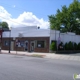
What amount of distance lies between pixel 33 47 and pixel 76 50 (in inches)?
333

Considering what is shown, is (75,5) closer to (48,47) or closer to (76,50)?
(76,50)

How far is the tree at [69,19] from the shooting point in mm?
53656

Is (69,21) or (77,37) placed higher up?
(69,21)

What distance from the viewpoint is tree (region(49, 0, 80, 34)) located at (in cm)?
5366

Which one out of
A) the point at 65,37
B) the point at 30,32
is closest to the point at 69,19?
the point at 65,37

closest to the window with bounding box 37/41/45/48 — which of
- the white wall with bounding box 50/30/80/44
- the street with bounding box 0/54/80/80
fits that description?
the white wall with bounding box 50/30/80/44

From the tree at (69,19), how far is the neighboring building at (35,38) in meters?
13.7

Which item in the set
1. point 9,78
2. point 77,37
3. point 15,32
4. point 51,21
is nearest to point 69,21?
point 51,21

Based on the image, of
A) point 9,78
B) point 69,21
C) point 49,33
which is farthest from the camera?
point 69,21

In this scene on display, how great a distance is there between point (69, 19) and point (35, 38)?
19823 millimetres

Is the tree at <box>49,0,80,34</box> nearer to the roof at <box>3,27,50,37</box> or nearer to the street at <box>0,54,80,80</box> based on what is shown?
the roof at <box>3,27,50,37</box>

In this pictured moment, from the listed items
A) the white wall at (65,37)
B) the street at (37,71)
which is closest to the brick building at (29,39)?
the white wall at (65,37)

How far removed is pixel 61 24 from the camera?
54969 millimetres

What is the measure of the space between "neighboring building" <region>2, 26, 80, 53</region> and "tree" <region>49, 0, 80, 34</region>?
1368 cm
